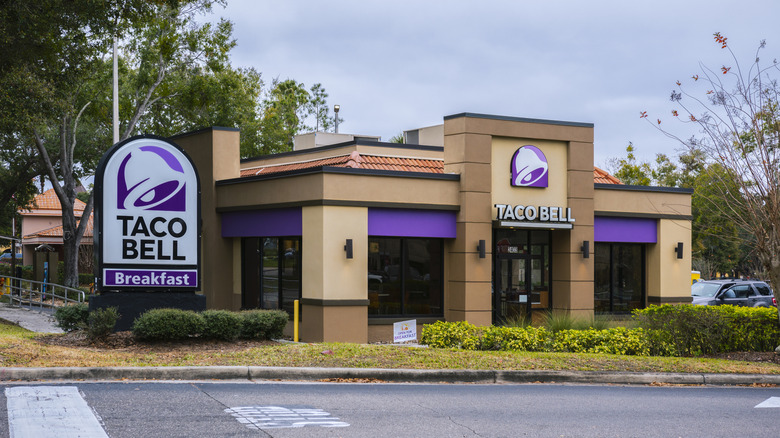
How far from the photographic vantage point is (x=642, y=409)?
10250mm

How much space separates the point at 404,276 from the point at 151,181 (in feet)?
25.2

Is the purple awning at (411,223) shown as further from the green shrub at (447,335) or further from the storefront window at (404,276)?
the green shrub at (447,335)

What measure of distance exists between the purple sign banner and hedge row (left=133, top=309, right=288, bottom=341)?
3.89ft

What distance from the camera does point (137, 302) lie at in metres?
16.1

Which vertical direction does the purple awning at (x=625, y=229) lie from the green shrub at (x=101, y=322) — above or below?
above

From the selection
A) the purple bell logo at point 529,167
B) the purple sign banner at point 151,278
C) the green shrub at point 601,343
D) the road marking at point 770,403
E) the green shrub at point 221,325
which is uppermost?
the purple bell logo at point 529,167

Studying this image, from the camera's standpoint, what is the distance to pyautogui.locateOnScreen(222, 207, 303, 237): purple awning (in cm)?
2108

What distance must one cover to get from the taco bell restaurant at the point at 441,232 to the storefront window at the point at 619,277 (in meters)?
0.04

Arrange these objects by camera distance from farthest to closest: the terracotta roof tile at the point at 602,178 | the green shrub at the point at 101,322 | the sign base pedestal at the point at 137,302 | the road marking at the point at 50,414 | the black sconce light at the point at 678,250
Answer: the terracotta roof tile at the point at 602,178, the black sconce light at the point at 678,250, the sign base pedestal at the point at 137,302, the green shrub at the point at 101,322, the road marking at the point at 50,414

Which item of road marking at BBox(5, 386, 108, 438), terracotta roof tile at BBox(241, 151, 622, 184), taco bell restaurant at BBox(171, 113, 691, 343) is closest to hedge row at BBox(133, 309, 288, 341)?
taco bell restaurant at BBox(171, 113, 691, 343)

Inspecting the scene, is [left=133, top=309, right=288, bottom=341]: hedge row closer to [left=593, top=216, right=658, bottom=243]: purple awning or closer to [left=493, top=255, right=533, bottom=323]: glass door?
[left=493, top=255, right=533, bottom=323]: glass door

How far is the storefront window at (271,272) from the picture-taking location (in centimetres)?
2170

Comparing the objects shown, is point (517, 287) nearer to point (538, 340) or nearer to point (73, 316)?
point (538, 340)

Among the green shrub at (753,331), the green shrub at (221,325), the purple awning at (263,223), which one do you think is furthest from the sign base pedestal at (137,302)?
the green shrub at (753,331)
